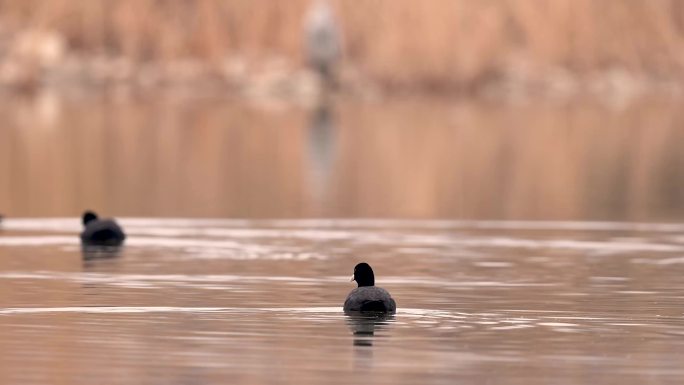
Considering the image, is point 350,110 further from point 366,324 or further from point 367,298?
point 366,324

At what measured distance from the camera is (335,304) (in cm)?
1795

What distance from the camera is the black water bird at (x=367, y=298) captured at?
16562 mm

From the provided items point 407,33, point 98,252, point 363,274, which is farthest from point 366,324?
point 407,33

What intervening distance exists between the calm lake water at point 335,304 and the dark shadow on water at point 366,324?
25 millimetres

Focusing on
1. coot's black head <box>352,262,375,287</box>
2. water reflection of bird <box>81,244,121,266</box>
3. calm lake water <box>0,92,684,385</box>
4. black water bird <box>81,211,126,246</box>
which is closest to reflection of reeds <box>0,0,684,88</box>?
calm lake water <box>0,92,684,385</box>

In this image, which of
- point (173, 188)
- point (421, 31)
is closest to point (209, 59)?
point (421, 31)

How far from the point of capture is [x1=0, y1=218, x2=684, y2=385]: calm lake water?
13.9m

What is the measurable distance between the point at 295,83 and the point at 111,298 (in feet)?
205

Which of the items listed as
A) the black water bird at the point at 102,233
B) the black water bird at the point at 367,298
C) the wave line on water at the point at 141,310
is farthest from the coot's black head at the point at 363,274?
the black water bird at the point at 102,233

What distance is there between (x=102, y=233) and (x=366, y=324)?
779cm

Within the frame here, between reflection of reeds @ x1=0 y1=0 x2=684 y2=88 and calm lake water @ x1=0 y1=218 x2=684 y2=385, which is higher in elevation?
reflection of reeds @ x1=0 y1=0 x2=684 y2=88

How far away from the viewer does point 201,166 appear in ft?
133

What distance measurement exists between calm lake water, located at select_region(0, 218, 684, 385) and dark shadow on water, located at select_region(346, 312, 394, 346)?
0.08 ft

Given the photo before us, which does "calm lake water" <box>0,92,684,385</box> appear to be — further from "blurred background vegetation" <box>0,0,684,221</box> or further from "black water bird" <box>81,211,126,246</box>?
"black water bird" <box>81,211,126,246</box>
